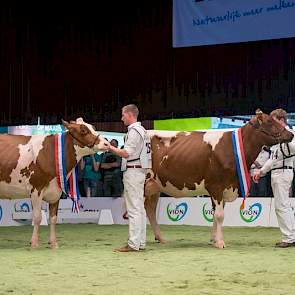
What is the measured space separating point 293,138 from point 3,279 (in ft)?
16.2

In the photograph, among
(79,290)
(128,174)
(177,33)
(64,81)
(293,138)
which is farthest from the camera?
(64,81)

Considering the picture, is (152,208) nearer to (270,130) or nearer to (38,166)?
(38,166)

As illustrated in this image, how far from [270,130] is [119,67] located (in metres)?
8.56

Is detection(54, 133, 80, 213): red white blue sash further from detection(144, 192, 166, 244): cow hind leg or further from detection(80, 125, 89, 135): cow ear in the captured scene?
detection(144, 192, 166, 244): cow hind leg

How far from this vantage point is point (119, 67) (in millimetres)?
17672

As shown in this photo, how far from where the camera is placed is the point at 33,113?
19125 millimetres

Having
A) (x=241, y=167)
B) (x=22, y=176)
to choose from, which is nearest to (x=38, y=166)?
(x=22, y=176)

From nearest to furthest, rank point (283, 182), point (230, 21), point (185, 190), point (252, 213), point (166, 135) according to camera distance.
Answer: point (283, 182)
point (185, 190)
point (166, 135)
point (252, 213)
point (230, 21)

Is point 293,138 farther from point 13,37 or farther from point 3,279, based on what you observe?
A: point 13,37

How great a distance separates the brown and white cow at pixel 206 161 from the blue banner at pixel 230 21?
514 cm

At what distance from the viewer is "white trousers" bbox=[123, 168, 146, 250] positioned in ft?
28.6

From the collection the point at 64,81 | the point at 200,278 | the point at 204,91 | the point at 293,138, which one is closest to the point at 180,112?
the point at 204,91

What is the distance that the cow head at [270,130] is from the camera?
9.55 metres

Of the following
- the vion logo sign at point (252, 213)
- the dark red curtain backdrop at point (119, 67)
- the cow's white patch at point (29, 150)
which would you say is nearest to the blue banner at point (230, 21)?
the dark red curtain backdrop at point (119, 67)
